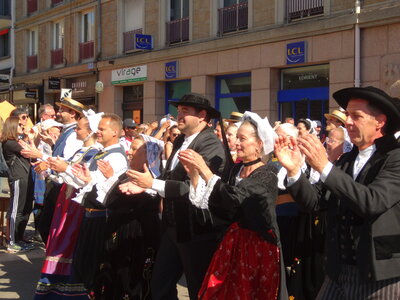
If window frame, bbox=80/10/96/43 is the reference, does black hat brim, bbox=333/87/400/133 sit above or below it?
below

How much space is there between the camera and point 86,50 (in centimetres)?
2364

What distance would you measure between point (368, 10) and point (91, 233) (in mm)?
10075

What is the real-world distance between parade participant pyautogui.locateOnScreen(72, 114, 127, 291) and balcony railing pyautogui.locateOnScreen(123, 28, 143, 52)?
1601 centimetres

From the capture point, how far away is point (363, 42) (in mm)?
13273

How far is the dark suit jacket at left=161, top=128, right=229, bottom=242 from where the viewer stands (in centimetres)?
419

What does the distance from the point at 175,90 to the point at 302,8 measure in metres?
6.00

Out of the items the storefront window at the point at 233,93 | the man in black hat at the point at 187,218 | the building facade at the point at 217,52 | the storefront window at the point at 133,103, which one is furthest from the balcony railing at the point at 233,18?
the man in black hat at the point at 187,218

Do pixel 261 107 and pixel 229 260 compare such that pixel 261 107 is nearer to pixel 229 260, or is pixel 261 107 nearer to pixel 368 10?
pixel 368 10

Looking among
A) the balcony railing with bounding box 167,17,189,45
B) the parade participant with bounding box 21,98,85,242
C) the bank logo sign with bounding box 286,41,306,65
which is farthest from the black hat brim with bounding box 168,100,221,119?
the balcony railing with bounding box 167,17,189,45

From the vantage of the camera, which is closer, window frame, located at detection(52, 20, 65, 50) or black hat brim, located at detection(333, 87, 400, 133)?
black hat brim, located at detection(333, 87, 400, 133)

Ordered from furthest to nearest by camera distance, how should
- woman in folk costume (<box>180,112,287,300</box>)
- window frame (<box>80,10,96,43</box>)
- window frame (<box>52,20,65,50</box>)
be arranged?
1. window frame (<box>52,20,65,50</box>)
2. window frame (<box>80,10,96,43</box>)
3. woman in folk costume (<box>180,112,287,300</box>)

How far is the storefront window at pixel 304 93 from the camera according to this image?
1451 cm

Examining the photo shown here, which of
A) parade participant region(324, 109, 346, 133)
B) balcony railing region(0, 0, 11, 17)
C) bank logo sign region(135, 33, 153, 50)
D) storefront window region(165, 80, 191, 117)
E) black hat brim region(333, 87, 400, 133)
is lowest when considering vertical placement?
black hat brim region(333, 87, 400, 133)

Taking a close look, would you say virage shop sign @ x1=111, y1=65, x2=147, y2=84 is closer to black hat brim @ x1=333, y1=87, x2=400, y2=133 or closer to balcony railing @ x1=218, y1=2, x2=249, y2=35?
balcony railing @ x1=218, y1=2, x2=249, y2=35
